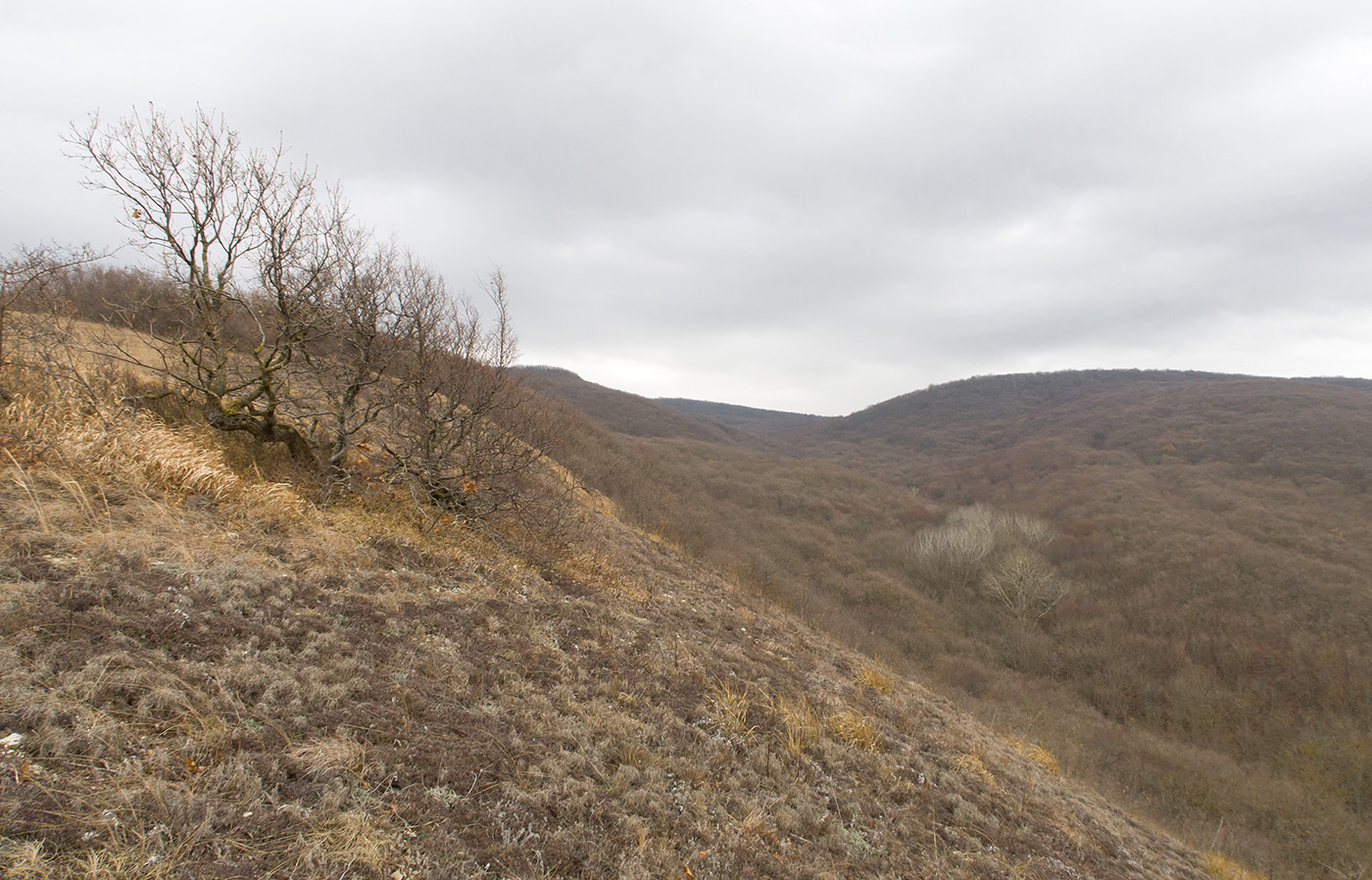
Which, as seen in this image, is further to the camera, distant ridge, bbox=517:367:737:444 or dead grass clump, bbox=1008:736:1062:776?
distant ridge, bbox=517:367:737:444

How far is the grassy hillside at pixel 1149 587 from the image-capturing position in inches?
637

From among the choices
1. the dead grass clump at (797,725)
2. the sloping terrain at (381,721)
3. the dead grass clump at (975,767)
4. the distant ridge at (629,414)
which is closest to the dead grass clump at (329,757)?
the sloping terrain at (381,721)

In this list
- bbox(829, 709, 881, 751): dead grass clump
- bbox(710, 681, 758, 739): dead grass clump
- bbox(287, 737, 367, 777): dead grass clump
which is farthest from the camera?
bbox(829, 709, 881, 751): dead grass clump

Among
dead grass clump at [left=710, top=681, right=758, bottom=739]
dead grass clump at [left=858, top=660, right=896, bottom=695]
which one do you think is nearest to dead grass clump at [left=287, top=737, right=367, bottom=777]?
Answer: dead grass clump at [left=710, top=681, right=758, bottom=739]

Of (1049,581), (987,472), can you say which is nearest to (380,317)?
(1049,581)

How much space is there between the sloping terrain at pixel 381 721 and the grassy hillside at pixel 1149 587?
34.5ft

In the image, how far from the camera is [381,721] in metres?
3.79

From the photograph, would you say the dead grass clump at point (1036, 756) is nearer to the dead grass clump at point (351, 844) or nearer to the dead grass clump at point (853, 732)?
the dead grass clump at point (853, 732)

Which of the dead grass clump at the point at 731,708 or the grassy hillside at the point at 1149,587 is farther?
the grassy hillside at the point at 1149,587

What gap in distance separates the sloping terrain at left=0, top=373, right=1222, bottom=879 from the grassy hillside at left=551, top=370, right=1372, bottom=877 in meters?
10.5

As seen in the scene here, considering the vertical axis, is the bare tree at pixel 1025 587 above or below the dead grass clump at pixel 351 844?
below

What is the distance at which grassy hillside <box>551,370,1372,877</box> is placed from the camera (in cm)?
1617

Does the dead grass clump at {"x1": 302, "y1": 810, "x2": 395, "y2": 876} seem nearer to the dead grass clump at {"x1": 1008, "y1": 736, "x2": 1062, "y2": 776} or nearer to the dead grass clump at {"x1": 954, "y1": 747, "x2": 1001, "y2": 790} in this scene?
the dead grass clump at {"x1": 954, "y1": 747, "x2": 1001, "y2": 790}

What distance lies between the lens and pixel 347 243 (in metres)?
8.18
